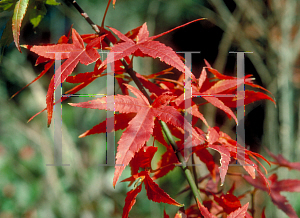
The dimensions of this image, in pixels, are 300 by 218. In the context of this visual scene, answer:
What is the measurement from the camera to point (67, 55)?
357 millimetres

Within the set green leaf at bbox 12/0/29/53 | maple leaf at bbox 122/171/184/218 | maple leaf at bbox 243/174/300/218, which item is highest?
green leaf at bbox 12/0/29/53

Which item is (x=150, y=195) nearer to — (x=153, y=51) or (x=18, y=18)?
(x=153, y=51)

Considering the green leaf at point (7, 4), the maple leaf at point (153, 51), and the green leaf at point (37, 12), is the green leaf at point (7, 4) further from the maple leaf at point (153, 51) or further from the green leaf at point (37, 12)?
the maple leaf at point (153, 51)

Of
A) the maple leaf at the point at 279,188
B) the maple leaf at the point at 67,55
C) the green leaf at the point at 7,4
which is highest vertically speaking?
the green leaf at the point at 7,4

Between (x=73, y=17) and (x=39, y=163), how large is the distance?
0.95m

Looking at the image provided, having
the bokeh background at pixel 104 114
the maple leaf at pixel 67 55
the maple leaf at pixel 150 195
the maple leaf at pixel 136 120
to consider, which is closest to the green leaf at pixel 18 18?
the maple leaf at pixel 67 55

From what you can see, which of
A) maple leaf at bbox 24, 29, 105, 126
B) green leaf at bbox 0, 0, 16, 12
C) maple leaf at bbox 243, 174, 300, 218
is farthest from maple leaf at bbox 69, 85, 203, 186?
maple leaf at bbox 243, 174, 300, 218

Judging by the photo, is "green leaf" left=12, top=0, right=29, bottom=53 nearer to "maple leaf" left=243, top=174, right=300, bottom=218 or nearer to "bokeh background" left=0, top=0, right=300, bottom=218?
"maple leaf" left=243, top=174, right=300, bottom=218

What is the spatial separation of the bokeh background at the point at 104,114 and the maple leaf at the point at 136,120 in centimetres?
99

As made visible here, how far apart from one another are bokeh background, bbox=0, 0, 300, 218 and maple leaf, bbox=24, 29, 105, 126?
1012mm

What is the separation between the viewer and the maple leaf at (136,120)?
0.94 feet

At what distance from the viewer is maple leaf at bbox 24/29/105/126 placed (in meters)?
0.32

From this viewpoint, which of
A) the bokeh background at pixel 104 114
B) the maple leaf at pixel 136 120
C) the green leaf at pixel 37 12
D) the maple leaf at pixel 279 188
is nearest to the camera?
the maple leaf at pixel 136 120

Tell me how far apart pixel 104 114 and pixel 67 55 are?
1146 mm
